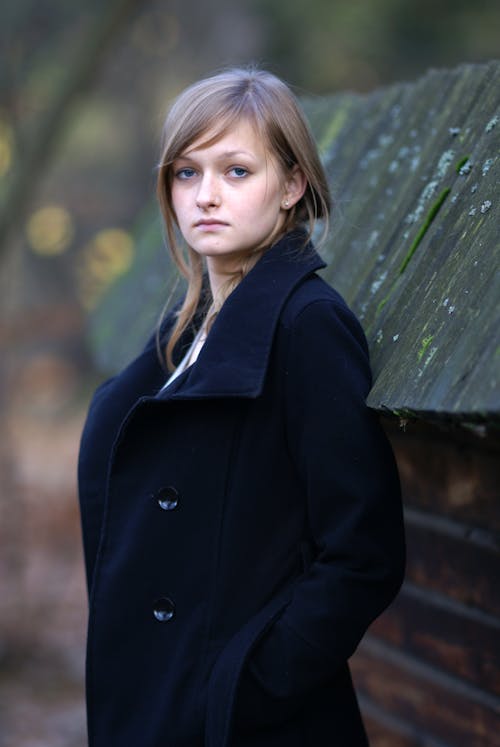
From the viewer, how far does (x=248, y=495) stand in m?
2.10

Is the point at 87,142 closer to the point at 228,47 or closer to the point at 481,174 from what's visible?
the point at 228,47

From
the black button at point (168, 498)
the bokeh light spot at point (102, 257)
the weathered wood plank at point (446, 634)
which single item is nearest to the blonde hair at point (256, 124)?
the black button at point (168, 498)

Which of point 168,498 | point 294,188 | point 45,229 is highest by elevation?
point 294,188

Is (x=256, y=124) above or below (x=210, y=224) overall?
above

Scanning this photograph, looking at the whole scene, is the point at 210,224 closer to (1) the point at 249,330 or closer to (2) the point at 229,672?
(1) the point at 249,330

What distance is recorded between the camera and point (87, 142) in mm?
14758

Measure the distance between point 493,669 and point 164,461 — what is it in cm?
103

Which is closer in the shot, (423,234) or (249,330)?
(249,330)

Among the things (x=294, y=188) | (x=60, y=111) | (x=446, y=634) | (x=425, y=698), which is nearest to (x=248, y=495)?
(x=294, y=188)

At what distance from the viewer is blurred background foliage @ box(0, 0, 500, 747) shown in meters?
6.30

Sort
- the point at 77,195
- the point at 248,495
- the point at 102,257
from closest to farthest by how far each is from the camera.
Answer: the point at 248,495 → the point at 102,257 → the point at 77,195

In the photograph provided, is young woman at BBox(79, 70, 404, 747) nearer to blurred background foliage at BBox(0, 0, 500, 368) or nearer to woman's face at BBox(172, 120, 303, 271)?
Answer: woman's face at BBox(172, 120, 303, 271)

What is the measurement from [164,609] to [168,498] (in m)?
0.24

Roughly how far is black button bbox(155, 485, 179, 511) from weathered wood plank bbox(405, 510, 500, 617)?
0.81m
